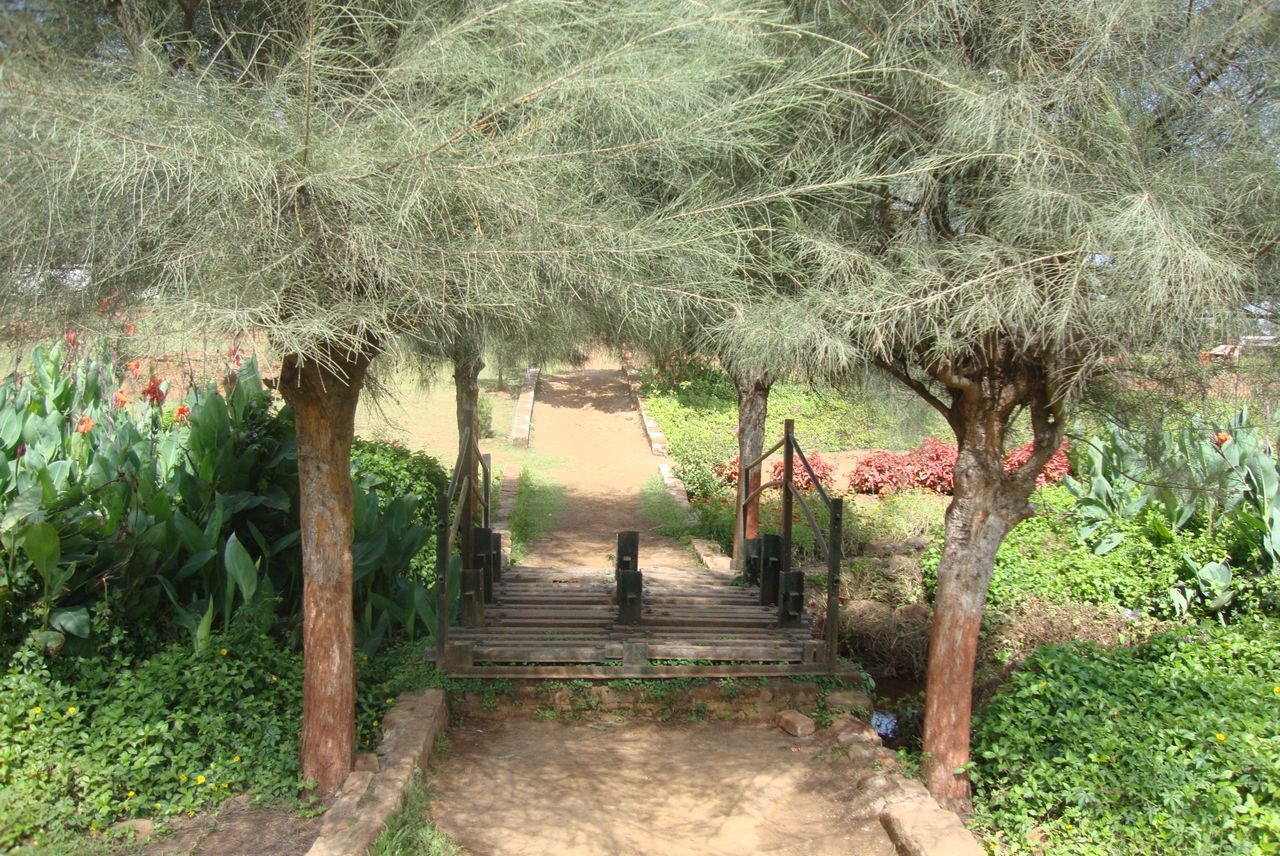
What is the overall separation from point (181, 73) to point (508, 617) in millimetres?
3815

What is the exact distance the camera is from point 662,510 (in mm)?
12297

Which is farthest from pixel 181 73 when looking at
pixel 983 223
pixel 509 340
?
pixel 983 223

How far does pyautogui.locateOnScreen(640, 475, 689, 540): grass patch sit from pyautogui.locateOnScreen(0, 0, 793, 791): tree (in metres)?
7.05

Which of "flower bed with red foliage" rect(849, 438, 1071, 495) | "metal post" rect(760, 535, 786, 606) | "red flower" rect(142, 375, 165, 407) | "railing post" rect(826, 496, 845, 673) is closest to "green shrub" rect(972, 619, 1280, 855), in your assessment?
"railing post" rect(826, 496, 845, 673)

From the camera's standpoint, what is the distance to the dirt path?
10.2 meters

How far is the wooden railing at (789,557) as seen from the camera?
18.5 ft

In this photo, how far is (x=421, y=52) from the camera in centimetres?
353

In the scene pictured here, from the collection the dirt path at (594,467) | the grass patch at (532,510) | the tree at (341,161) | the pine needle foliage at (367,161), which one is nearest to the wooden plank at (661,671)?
the dirt path at (594,467)

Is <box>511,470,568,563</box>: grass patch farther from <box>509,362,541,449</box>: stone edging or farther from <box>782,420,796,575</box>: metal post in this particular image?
<box>782,420,796,575</box>: metal post

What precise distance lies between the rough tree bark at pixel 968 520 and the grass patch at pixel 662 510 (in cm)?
603

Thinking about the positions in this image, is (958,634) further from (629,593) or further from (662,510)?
(662,510)

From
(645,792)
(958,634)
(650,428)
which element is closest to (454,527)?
(645,792)

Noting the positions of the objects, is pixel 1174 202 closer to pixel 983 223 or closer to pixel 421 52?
pixel 983 223

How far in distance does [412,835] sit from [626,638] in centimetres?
220
